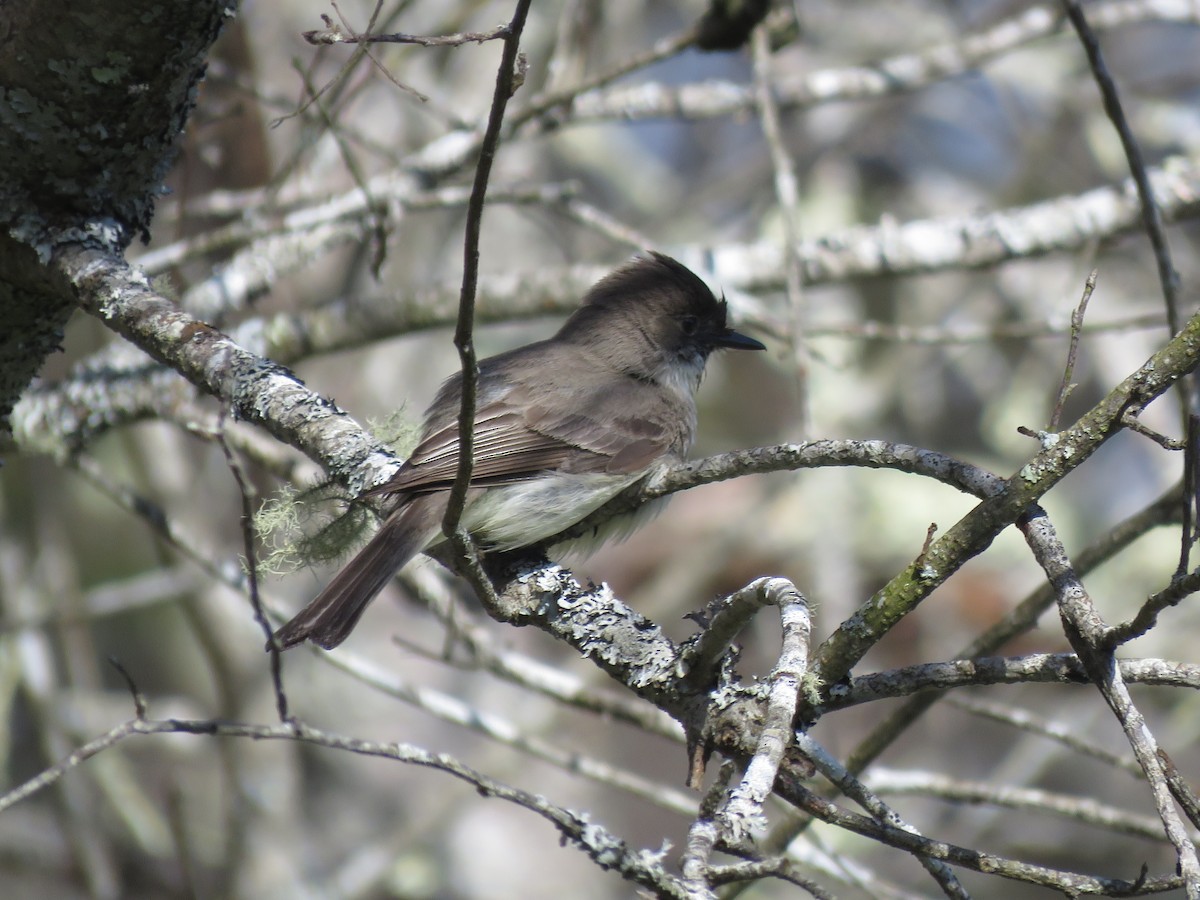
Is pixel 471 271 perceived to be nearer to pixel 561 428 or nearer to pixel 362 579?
pixel 362 579

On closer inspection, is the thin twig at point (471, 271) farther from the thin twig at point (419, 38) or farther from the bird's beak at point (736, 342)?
the bird's beak at point (736, 342)

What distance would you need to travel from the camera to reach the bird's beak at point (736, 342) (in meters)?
4.87

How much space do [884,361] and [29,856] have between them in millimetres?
5900

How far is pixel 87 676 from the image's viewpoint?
6.21m

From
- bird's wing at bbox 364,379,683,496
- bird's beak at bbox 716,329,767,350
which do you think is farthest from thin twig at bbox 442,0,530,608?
bird's beak at bbox 716,329,767,350

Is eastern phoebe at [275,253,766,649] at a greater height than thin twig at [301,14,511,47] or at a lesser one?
greater

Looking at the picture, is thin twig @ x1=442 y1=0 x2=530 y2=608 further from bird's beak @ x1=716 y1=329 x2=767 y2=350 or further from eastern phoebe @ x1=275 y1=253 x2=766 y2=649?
bird's beak @ x1=716 y1=329 x2=767 y2=350

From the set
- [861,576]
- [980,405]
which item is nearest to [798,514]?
[861,576]

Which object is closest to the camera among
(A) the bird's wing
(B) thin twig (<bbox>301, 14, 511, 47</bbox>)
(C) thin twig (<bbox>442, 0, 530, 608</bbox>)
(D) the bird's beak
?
(C) thin twig (<bbox>442, 0, 530, 608</bbox>)

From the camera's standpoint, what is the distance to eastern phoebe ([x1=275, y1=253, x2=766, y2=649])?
3.20m

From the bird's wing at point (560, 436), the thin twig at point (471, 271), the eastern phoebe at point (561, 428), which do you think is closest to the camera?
the thin twig at point (471, 271)

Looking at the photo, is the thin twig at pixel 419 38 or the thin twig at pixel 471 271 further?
the thin twig at pixel 419 38

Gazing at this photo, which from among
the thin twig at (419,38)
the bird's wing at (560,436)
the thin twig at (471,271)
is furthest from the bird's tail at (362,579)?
the thin twig at (419,38)

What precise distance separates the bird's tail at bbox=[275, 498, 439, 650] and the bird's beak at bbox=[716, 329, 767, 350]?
199 cm
